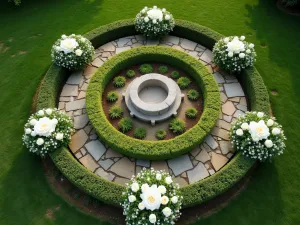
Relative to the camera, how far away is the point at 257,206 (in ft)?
27.3

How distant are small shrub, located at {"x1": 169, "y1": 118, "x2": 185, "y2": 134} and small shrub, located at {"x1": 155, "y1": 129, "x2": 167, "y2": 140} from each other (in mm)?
312

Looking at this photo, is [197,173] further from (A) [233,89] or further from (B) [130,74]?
(B) [130,74]

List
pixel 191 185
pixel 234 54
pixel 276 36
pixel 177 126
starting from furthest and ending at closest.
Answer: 1. pixel 276 36
2. pixel 234 54
3. pixel 177 126
4. pixel 191 185

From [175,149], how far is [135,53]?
15.3 ft

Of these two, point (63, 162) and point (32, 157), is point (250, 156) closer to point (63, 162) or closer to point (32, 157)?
point (63, 162)

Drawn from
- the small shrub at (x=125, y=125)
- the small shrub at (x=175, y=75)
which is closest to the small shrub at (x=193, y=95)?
the small shrub at (x=175, y=75)

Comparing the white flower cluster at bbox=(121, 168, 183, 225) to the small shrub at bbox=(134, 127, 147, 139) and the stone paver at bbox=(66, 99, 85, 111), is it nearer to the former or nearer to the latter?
the small shrub at bbox=(134, 127, 147, 139)

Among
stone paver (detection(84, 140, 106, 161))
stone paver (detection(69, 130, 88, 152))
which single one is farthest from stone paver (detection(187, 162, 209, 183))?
stone paver (detection(69, 130, 88, 152))

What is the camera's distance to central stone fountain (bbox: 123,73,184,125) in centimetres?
980

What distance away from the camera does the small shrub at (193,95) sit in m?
10.5

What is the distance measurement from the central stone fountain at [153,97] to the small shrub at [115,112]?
342 millimetres

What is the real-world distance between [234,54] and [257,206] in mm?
5347

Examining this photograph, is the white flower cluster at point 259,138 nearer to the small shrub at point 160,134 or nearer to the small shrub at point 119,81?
the small shrub at point 160,134

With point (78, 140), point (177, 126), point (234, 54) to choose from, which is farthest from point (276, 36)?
point (78, 140)
